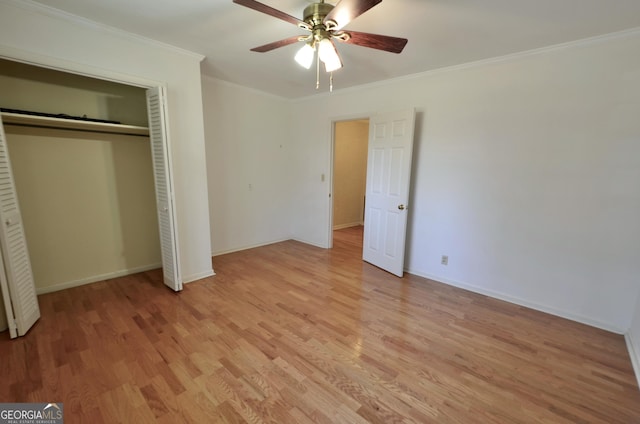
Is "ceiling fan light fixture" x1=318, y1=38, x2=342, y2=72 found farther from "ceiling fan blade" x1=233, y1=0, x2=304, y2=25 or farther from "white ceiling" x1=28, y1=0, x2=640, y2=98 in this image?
"white ceiling" x1=28, y1=0, x2=640, y2=98

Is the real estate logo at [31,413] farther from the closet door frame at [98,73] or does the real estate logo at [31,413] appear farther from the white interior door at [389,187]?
the white interior door at [389,187]

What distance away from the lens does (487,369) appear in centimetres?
186

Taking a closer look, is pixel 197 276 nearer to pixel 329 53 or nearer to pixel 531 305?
pixel 329 53

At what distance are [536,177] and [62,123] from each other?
4667 millimetres

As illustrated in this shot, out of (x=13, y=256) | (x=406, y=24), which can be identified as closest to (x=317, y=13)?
(x=406, y=24)

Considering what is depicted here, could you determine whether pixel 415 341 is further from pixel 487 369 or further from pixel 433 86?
pixel 433 86

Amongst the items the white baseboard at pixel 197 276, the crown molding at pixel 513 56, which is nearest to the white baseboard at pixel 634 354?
the crown molding at pixel 513 56

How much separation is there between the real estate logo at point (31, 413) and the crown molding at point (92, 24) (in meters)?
2.72

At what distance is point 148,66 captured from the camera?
8.38ft

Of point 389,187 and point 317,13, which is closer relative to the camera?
point 317,13

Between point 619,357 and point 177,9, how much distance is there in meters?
4.30

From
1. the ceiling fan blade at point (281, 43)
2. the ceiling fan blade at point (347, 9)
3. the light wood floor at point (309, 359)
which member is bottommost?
the light wood floor at point (309, 359)

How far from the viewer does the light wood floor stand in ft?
5.01

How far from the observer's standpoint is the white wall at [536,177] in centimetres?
222
